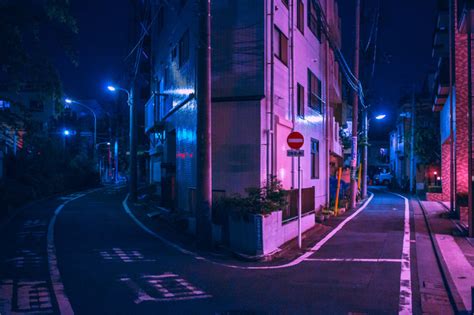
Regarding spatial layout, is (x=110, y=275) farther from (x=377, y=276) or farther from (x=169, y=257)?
(x=377, y=276)

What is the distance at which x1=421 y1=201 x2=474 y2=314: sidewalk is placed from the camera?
782 cm

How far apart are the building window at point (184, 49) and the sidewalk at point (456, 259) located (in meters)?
10.6

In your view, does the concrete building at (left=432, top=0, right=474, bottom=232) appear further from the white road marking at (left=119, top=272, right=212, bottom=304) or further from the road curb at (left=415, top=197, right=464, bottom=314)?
the white road marking at (left=119, top=272, right=212, bottom=304)

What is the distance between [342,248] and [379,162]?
68108 millimetres

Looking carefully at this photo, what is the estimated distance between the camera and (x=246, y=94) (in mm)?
14633

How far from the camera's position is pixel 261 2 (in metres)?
14.6

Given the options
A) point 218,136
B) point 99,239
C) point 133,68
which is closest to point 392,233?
point 218,136

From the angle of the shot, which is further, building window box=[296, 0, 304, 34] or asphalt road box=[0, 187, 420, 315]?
building window box=[296, 0, 304, 34]

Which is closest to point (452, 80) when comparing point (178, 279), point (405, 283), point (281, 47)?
point (281, 47)

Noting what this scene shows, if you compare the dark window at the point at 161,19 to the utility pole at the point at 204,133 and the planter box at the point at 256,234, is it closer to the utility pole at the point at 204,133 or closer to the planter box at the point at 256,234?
the utility pole at the point at 204,133

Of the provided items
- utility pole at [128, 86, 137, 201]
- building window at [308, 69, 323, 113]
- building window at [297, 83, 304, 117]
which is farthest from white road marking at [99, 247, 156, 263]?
utility pole at [128, 86, 137, 201]

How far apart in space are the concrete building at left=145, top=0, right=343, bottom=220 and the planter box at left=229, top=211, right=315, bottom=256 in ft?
8.47

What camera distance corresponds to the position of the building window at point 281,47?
15930 millimetres

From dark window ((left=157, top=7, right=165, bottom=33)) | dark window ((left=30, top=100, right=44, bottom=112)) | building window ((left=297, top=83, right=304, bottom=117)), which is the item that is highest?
dark window ((left=157, top=7, right=165, bottom=33))
